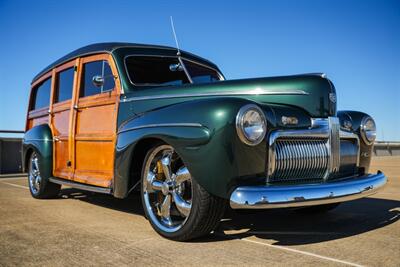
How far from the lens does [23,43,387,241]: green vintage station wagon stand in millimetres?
2752

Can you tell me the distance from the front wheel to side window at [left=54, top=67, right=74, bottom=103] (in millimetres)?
2204

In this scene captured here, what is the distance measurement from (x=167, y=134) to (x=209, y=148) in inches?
18.0

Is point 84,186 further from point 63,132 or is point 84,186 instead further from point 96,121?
point 63,132

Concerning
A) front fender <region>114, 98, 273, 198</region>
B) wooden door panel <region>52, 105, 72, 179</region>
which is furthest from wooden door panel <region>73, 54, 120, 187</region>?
front fender <region>114, 98, 273, 198</region>

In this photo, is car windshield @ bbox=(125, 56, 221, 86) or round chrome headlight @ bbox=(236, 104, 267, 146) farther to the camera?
car windshield @ bbox=(125, 56, 221, 86)

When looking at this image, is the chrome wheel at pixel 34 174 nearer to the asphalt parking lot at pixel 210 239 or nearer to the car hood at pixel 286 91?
the asphalt parking lot at pixel 210 239

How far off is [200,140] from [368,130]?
1901mm

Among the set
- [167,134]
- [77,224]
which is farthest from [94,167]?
[167,134]

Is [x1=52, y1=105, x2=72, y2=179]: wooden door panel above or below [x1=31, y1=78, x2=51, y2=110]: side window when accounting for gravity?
below

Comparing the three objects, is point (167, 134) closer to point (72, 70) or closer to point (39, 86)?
point (72, 70)

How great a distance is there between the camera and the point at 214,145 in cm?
275

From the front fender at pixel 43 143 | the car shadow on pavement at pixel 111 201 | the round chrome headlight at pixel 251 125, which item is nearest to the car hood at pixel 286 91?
the round chrome headlight at pixel 251 125

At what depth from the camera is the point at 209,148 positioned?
2.78m

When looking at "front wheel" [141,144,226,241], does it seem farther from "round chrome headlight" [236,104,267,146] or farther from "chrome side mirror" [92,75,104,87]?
"chrome side mirror" [92,75,104,87]
